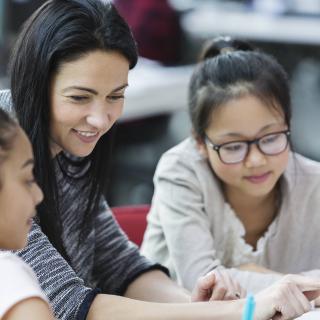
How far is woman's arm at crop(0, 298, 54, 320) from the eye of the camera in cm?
116

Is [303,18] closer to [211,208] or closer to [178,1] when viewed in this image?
[178,1]

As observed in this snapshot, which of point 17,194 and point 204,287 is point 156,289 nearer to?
point 204,287

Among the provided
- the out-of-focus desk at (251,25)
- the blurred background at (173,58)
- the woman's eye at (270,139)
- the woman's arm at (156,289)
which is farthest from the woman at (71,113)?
the out-of-focus desk at (251,25)

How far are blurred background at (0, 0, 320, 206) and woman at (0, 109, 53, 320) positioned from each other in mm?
2279

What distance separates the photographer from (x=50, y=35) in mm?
1488

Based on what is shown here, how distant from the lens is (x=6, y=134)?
1164 millimetres

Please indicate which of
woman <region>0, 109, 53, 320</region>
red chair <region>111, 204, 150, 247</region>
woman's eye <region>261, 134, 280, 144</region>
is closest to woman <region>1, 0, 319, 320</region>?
woman <region>0, 109, 53, 320</region>

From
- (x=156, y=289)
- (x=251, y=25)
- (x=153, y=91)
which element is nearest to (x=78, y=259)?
(x=156, y=289)

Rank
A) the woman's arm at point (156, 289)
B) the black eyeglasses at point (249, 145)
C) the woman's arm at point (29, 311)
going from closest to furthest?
the woman's arm at point (29, 311), the woman's arm at point (156, 289), the black eyeglasses at point (249, 145)

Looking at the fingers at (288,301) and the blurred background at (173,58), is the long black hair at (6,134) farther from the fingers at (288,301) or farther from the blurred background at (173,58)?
the blurred background at (173,58)

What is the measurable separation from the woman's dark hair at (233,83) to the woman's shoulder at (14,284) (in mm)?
740

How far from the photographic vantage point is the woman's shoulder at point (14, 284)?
3.80ft

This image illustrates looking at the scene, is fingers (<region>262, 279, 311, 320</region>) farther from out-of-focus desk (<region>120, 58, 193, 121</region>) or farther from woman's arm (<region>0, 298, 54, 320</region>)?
out-of-focus desk (<region>120, 58, 193, 121</region>)

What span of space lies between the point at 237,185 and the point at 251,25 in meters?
2.67
